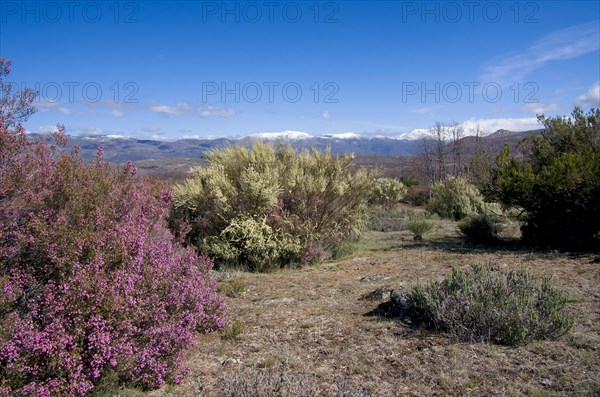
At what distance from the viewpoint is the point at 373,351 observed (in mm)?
4602

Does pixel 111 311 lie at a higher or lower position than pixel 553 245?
higher

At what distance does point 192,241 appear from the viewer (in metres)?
10.0

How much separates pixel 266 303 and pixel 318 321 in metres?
1.27

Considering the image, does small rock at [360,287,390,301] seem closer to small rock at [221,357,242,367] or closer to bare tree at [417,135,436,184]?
small rock at [221,357,242,367]

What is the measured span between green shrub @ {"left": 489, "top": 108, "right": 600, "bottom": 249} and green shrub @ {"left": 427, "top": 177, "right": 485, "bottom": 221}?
6.16m

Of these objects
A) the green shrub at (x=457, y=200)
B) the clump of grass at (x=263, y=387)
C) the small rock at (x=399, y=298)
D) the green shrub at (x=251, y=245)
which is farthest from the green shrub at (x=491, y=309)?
the green shrub at (x=457, y=200)

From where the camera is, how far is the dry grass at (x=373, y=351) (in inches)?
149

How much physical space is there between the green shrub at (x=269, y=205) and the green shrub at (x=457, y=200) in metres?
8.95

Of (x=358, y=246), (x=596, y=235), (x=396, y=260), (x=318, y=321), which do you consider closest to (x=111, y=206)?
(x=318, y=321)

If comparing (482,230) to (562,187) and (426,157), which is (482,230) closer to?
(562,187)

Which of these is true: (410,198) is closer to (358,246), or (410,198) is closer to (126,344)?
(358,246)

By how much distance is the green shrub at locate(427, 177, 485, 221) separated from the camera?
58.9 ft

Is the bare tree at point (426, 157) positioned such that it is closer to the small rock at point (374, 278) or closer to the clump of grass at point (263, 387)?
the small rock at point (374, 278)

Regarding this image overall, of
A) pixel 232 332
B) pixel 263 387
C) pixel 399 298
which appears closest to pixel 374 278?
pixel 399 298
